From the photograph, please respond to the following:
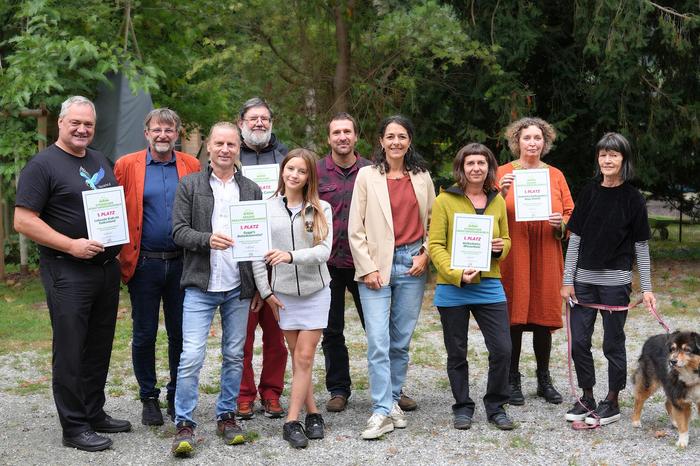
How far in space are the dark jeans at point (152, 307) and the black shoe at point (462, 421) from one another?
6.72 feet

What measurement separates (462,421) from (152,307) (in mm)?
2352

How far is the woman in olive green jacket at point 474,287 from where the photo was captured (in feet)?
19.9

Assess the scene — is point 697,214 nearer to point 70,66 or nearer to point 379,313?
point 70,66

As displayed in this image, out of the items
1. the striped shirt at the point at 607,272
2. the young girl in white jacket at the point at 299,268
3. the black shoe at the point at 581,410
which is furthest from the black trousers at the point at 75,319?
the black shoe at the point at 581,410

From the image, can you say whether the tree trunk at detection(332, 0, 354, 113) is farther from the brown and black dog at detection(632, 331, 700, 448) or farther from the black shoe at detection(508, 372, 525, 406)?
the brown and black dog at detection(632, 331, 700, 448)

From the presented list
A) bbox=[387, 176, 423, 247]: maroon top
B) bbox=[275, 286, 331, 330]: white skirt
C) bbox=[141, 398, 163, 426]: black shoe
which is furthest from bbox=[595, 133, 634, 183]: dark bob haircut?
bbox=[141, 398, 163, 426]: black shoe

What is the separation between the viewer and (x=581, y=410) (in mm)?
6324

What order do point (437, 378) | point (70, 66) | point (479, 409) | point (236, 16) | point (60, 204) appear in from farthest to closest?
point (236, 16)
point (70, 66)
point (437, 378)
point (479, 409)
point (60, 204)

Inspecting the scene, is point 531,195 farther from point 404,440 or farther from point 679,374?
point 404,440

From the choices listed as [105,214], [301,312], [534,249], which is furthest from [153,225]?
[534,249]

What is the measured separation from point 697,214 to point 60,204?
18.4 m

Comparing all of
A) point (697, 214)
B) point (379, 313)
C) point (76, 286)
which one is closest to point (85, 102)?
point (76, 286)

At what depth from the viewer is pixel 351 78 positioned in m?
14.7

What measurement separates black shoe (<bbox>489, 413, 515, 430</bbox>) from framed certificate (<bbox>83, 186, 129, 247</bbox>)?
2916 mm
